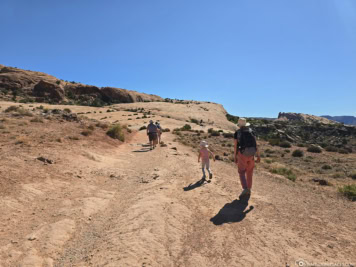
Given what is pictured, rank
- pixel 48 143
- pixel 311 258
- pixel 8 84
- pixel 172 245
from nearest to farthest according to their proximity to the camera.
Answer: pixel 311 258 < pixel 172 245 < pixel 48 143 < pixel 8 84

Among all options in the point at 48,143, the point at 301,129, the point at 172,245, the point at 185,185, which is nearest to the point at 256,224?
the point at 172,245

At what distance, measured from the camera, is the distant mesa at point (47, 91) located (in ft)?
165

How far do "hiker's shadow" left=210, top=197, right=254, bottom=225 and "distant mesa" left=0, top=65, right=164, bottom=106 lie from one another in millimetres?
50626

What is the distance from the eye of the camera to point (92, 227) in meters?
5.06

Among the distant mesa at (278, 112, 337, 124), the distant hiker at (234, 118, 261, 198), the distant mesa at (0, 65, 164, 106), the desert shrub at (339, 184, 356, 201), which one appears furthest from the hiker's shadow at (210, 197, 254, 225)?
the distant mesa at (278, 112, 337, 124)

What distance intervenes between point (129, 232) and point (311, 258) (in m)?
3.31

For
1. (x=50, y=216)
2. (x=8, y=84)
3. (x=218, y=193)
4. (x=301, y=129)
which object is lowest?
(x=50, y=216)

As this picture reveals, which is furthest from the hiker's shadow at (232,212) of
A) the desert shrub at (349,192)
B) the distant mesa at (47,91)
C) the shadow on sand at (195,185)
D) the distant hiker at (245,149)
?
the distant mesa at (47,91)

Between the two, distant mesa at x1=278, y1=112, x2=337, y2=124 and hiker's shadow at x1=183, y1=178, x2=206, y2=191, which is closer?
hiker's shadow at x1=183, y1=178, x2=206, y2=191

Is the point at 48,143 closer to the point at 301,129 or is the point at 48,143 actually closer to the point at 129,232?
the point at 129,232

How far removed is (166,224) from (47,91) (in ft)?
189

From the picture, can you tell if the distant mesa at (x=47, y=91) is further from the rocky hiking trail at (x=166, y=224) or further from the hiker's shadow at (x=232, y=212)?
the hiker's shadow at (x=232, y=212)

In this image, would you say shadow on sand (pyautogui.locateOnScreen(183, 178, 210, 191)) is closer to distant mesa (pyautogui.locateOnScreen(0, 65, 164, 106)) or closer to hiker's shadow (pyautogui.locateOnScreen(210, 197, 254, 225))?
hiker's shadow (pyautogui.locateOnScreen(210, 197, 254, 225))

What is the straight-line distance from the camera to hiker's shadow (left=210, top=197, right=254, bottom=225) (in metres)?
5.26
